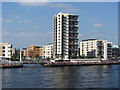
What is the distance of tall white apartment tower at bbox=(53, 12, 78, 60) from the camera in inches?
6268

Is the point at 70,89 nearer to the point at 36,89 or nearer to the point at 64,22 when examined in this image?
the point at 36,89

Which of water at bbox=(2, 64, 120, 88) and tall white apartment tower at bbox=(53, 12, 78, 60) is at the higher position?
tall white apartment tower at bbox=(53, 12, 78, 60)

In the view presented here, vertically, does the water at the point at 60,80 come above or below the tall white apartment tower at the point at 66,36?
below

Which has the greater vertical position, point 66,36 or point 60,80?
point 66,36

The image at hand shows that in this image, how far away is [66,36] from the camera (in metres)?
160

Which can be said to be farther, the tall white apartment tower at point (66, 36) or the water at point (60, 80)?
the tall white apartment tower at point (66, 36)

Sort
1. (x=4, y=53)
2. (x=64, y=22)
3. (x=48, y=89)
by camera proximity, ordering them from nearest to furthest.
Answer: (x=48, y=89)
(x=64, y=22)
(x=4, y=53)

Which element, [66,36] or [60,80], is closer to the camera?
[60,80]

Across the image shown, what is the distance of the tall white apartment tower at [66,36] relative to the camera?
522 feet

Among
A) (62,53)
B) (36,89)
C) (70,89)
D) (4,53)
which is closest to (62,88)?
(70,89)

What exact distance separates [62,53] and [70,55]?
6.35 metres

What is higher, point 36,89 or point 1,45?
point 1,45

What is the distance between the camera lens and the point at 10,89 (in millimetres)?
40125

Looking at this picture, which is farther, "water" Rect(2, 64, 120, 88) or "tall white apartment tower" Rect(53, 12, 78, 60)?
"tall white apartment tower" Rect(53, 12, 78, 60)
